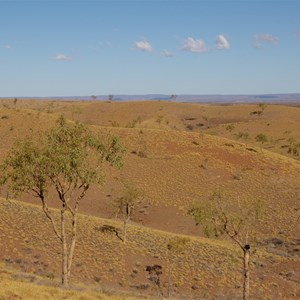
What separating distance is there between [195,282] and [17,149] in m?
18.8

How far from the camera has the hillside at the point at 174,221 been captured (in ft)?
115

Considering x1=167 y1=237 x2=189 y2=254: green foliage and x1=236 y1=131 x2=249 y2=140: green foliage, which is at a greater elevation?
x1=236 y1=131 x2=249 y2=140: green foliage

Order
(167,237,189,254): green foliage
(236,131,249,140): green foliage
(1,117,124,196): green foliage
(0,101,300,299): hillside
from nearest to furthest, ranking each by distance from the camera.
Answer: (1,117,124,196): green foliage
(0,101,300,299): hillside
(167,237,189,254): green foliage
(236,131,249,140): green foliage

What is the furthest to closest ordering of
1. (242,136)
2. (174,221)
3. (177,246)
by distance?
1. (242,136)
2. (174,221)
3. (177,246)

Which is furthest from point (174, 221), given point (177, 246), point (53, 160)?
point (53, 160)

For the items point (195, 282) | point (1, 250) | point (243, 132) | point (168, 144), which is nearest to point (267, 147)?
point (243, 132)

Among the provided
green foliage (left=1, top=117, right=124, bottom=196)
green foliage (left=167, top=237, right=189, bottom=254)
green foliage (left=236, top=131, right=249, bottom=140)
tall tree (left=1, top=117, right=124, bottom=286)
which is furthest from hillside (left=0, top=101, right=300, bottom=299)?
green foliage (left=236, top=131, right=249, bottom=140)

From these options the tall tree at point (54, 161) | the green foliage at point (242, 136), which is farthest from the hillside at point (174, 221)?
the green foliage at point (242, 136)

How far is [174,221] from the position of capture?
2066 inches

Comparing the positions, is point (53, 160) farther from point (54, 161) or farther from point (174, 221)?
point (174, 221)

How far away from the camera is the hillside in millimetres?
34969

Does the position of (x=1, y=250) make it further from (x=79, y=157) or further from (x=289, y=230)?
(x=289, y=230)

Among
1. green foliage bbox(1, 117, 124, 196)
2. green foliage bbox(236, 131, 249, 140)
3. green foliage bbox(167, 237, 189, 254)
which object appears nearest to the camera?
green foliage bbox(1, 117, 124, 196)

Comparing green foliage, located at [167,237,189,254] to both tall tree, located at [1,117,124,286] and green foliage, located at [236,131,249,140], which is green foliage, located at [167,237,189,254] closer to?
tall tree, located at [1,117,124,286]
